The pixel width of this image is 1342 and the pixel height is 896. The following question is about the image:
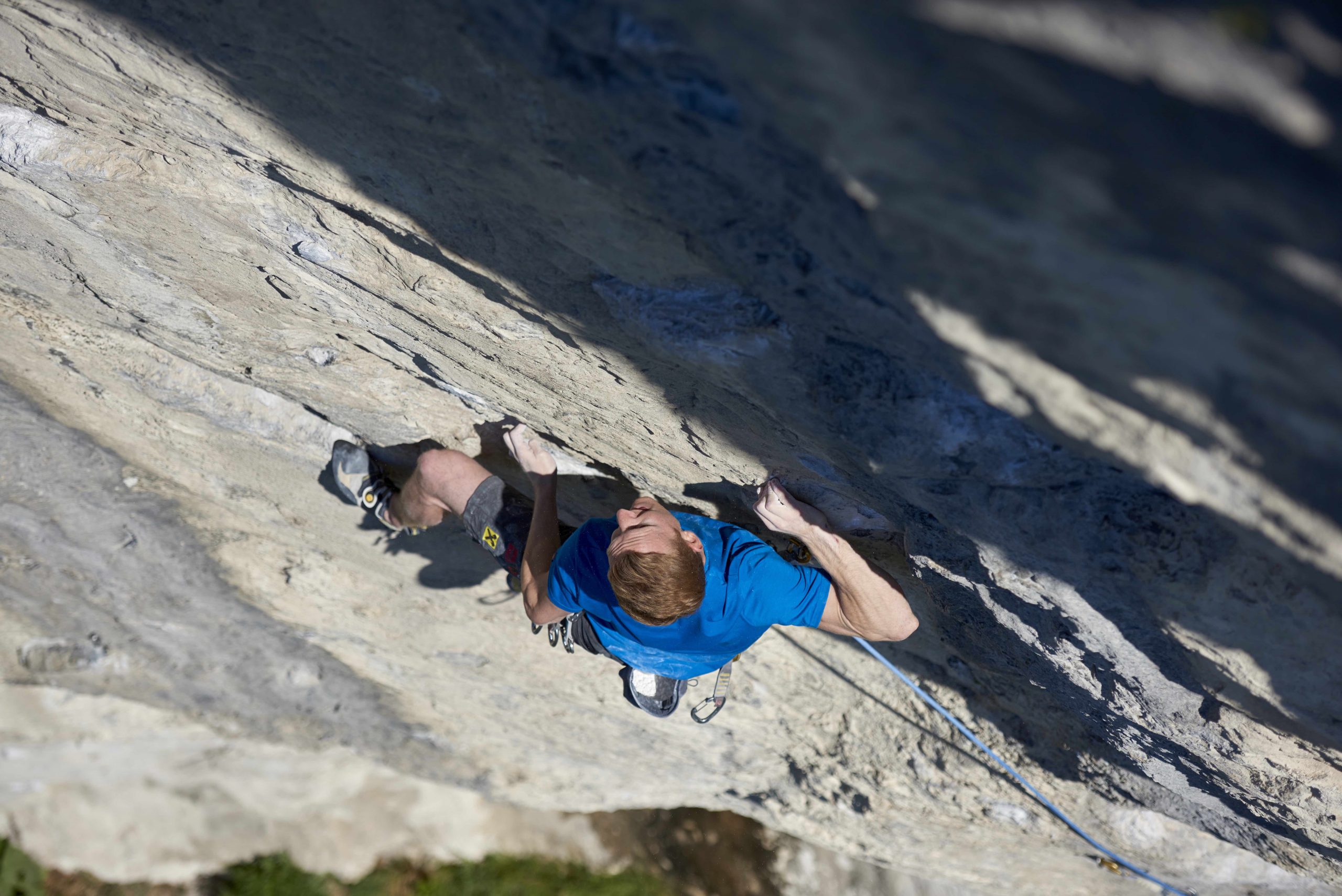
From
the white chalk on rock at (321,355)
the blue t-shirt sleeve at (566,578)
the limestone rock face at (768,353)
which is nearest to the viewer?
the limestone rock face at (768,353)

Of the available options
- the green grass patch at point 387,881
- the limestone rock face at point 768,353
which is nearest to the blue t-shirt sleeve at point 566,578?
the limestone rock face at point 768,353

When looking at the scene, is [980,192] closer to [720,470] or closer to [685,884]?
[720,470]

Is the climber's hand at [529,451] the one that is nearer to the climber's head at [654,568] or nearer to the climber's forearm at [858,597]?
the climber's head at [654,568]

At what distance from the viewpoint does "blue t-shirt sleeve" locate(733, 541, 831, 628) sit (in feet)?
5.86

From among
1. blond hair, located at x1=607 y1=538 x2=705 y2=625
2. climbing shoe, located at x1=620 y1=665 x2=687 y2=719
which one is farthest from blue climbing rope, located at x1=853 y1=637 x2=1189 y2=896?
blond hair, located at x1=607 y1=538 x2=705 y2=625

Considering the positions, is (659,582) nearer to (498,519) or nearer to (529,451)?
(529,451)

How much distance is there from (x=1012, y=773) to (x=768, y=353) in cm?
185

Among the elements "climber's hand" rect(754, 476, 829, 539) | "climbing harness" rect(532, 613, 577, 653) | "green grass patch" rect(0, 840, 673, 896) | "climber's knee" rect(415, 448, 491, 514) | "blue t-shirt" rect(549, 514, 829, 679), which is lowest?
"green grass patch" rect(0, 840, 673, 896)

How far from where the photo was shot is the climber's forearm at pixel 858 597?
175cm

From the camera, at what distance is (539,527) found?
2.07 metres

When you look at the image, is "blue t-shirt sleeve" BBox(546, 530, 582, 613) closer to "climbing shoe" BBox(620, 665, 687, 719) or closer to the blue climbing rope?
"climbing shoe" BBox(620, 665, 687, 719)

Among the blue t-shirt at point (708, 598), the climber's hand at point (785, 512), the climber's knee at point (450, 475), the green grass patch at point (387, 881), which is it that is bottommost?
the green grass patch at point (387, 881)

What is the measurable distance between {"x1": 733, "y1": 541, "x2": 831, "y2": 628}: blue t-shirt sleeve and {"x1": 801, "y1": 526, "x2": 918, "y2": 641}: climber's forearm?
0.13 ft

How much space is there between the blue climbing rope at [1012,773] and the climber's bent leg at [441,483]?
3.84 feet
